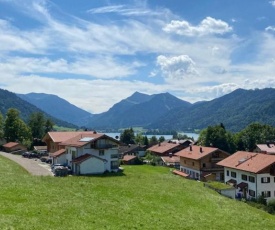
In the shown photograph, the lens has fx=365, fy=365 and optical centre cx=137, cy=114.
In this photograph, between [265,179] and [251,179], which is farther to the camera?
[251,179]

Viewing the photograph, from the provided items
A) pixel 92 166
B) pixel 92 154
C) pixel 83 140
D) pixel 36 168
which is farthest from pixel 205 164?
pixel 36 168

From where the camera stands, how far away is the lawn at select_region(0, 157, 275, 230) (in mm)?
28906

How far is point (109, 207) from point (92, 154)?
32.9m

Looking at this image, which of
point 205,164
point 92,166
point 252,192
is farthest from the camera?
point 205,164

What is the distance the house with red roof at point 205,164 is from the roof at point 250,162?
8764mm

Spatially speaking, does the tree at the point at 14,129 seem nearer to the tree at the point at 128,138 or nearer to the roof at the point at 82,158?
the roof at the point at 82,158

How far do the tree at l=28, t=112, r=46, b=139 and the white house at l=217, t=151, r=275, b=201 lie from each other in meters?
79.3

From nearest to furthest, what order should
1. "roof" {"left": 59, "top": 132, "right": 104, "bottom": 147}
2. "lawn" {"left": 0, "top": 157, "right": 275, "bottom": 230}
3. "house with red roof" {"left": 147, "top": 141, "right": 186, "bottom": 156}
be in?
"lawn" {"left": 0, "top": 157, "right": 275, "bottom": 230}, "roof" {"left": 59, "top": 132, "right": 104, "bottom": 147}, "house with red roof" {"left": 147, "top": 141, "right": 186, "bottom": 156}

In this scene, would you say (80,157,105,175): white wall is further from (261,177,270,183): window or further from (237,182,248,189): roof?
(261,177,270,183): window

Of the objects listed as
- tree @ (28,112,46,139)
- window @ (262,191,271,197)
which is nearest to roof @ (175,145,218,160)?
window @ (262,191,271,197)

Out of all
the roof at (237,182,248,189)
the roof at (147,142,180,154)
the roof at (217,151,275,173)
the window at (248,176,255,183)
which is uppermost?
the roof at (217,151,275,173)

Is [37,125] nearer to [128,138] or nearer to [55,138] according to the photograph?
[55,138]

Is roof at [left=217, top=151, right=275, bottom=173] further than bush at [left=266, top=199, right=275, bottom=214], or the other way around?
roof at [left=217, top=151, right=275, bottom=173]

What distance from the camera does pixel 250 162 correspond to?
65375 millimetres
